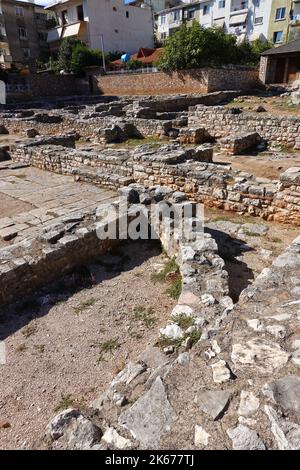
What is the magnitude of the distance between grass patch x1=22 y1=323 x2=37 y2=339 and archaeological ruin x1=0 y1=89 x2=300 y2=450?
2 centimetres

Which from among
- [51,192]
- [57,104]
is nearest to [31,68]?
[57,104]

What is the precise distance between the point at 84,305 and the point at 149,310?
871 millimetres

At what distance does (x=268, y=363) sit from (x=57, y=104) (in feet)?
96.5

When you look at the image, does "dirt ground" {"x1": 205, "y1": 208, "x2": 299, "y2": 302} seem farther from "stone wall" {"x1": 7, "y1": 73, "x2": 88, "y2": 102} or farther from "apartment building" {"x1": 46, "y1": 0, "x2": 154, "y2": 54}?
"apartment building" {"x1": 46, "y1": 0, "x2": 154, "y2": 54}

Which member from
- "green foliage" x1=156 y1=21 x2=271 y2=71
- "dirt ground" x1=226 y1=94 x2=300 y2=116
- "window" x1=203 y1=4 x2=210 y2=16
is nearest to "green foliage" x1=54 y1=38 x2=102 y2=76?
"green foliage" x1=156 y1=21 x2=271 y2=71

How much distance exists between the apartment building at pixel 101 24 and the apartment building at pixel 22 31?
2070mm

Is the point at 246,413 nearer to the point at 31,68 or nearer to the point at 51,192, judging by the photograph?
the point at 51,192

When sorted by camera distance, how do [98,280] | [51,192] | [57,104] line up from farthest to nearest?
Answer: [57,104] → [51,192] → [98,280]

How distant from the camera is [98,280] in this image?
498 cm

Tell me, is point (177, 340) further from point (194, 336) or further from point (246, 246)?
point (246, 246)

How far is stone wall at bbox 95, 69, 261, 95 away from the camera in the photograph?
26.4m

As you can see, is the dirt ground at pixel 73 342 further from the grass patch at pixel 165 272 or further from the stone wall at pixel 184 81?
the stone wall at pixel 184 81
